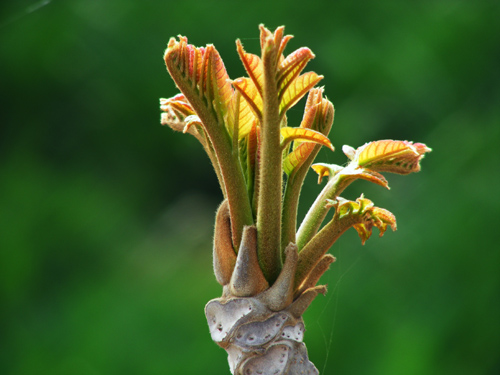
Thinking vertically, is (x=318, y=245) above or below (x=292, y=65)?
below

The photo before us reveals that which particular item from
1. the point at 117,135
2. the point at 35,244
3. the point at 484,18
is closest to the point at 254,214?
the point at 35,244

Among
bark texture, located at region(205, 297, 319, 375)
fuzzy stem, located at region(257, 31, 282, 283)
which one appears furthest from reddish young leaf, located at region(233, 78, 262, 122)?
bark texture, located at region(205, 297, 319, 375)

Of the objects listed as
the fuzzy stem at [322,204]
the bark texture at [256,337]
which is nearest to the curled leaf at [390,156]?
the fuzzy stem at [322,204]

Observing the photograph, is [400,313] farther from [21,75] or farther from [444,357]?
[21,75]

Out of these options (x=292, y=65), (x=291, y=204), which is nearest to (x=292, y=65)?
(x=292, y=65)

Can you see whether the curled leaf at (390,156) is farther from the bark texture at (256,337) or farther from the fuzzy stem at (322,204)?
the bark texture at (256,337)

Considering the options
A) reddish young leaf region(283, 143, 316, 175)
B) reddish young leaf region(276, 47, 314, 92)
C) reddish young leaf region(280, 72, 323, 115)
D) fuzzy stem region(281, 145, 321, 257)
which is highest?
reddish young leaf region(276, 47, 314, 92)

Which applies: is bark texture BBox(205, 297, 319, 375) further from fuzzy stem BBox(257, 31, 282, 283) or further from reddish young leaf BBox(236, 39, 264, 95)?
reddish young leaf BBox(236, 39, 264, 95)

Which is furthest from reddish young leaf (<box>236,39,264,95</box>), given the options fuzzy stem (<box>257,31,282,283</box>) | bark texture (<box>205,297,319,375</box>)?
bark texture (<box>205,297,319,375</box>)

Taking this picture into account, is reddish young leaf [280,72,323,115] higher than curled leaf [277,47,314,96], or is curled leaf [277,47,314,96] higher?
curled leaf [277,47,314,96]

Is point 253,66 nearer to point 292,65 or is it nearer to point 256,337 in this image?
point 292,65

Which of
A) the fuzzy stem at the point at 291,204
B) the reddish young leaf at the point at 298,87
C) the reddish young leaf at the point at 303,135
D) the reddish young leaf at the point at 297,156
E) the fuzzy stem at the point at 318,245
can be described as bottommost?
the fuzzy stem at the point at 318,245
